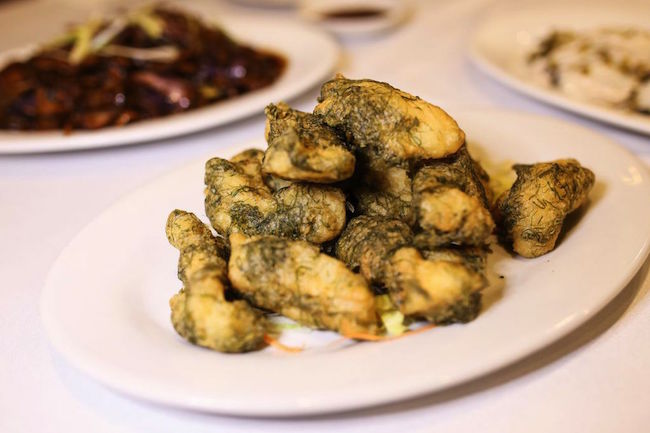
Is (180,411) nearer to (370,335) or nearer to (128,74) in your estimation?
(370,335)

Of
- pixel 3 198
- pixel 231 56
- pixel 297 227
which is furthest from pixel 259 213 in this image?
pixel 231 56

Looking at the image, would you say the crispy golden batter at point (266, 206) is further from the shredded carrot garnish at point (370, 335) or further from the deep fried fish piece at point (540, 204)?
the deep fried fish piece at point (540, 204)

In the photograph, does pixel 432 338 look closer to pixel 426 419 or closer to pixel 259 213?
pixel 426 419

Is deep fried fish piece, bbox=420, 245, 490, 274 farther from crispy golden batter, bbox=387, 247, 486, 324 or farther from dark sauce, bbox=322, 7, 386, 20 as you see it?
dark sauce, bbox=322, 7, 386, 20

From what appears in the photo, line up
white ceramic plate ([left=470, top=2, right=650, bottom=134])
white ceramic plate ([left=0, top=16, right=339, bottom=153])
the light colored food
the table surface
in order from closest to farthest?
the table surface, white ceramic plate ([left=0, top=16, right=339, bottom=153]), the light colored food, white ceramic plate ([left=470, top=2, right=650, bottom=134])

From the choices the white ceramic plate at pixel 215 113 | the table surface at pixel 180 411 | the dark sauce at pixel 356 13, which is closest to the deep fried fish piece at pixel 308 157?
the table surface at pixel 180 411

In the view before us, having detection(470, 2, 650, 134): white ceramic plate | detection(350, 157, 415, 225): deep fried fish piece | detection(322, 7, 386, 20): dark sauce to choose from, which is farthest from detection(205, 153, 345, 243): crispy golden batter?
detection(322, 7, 386, 20): dark sauce

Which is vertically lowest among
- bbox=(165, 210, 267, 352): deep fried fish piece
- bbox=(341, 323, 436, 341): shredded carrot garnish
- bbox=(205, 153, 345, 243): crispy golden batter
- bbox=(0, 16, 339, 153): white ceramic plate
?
bbox=(0, 16, 339, 153): white ceramic plate
